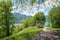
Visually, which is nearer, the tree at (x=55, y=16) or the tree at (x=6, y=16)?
the tree at (x=6, y=16)

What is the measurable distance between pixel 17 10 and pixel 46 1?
2.02ft

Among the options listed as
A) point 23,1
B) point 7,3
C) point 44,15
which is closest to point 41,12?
point 44,15

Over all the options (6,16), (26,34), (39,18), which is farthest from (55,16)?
(6,16)

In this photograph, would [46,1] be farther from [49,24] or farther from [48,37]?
[48,37]

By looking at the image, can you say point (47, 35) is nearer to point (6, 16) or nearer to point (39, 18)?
point (39, 18)

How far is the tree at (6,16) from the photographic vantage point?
354 centimetres

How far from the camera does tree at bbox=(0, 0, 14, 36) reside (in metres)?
3.54

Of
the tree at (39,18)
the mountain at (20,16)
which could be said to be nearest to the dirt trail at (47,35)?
the tree at (39,18)

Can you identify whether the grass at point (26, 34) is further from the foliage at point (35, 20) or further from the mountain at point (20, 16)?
the mountain at point (20, 16)

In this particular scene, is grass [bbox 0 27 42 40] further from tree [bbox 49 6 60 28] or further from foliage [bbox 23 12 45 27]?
tree [bbox 49 6 60 28]

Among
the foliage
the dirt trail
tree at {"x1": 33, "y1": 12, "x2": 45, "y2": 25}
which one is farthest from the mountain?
the dirt trail

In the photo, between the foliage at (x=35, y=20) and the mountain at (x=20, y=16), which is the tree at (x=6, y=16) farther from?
the foliage at (x=35, y=20)

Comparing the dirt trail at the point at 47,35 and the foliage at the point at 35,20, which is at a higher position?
the foliage at the point at 35,20

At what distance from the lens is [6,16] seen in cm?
355
